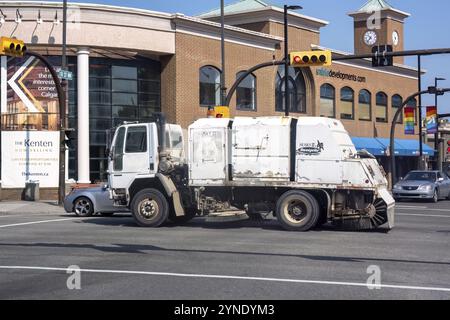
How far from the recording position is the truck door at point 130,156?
55.3ft

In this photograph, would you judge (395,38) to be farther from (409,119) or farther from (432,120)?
(432,120)

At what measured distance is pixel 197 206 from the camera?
54.7 ft

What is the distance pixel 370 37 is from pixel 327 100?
46.7ft

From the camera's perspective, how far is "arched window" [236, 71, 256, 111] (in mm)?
36312

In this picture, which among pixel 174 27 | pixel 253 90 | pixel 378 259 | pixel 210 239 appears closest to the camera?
pixel 378 259

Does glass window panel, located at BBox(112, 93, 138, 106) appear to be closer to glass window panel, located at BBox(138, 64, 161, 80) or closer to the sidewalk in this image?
glass window panel, located at BBox(138, 64, 161, 80)

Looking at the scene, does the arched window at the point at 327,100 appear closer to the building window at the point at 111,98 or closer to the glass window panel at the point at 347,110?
the glass window panel at the point at 347,110

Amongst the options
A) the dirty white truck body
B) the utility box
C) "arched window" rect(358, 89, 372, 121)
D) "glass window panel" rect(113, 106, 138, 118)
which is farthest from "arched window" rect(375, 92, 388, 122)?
the dirty white truck body

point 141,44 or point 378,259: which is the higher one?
point 141,44

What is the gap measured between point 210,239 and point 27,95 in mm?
18664

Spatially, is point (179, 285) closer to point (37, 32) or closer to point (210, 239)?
point (210, 239)

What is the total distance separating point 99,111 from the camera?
103 feet

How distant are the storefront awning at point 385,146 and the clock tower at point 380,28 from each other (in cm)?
777
